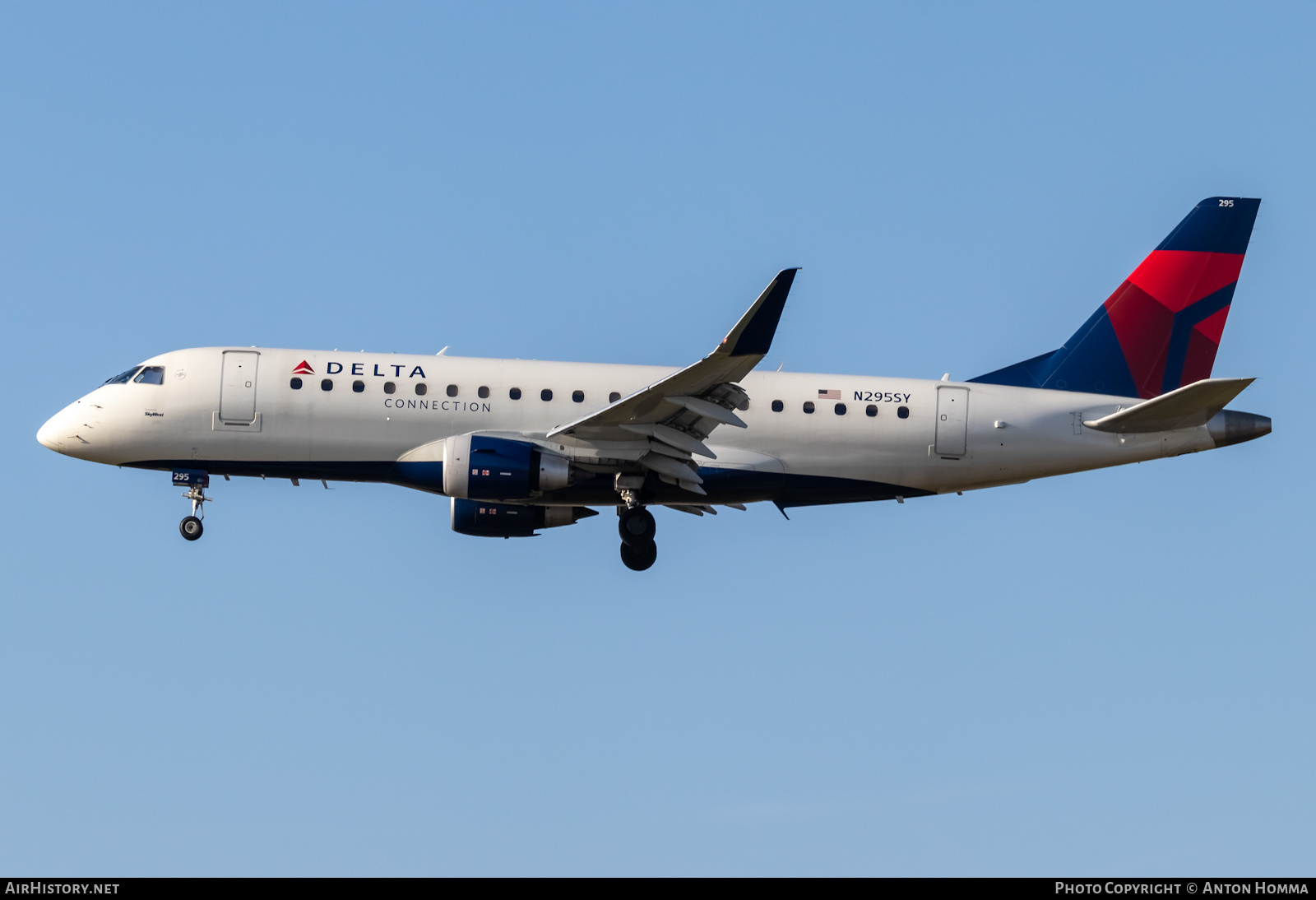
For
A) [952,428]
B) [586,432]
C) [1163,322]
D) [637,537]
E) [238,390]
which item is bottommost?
[637,537]

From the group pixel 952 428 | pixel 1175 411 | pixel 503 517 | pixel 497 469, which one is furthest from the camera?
pixel 503 517

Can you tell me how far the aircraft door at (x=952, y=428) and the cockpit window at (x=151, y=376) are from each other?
56.4 feet

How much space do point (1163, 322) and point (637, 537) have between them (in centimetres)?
1338

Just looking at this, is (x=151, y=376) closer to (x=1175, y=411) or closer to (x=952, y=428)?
(x=952, y=428)

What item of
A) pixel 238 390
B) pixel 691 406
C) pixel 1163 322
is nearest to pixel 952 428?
pixel 1163 322

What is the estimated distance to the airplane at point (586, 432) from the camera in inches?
1296

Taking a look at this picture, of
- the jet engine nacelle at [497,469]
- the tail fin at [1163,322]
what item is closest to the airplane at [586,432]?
the jet engine nacelle at [497,469]

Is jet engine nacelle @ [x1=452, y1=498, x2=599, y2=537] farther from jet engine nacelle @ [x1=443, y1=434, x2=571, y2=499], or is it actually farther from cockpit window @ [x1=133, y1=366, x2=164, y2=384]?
cockpit window @ [x1=133, y1=366, x2=164, y2=384]

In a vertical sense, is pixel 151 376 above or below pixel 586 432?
above

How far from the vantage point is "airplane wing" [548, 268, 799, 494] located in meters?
28.9

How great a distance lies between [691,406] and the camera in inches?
1226

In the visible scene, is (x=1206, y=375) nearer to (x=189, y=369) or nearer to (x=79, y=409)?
(x=189, y=369)
